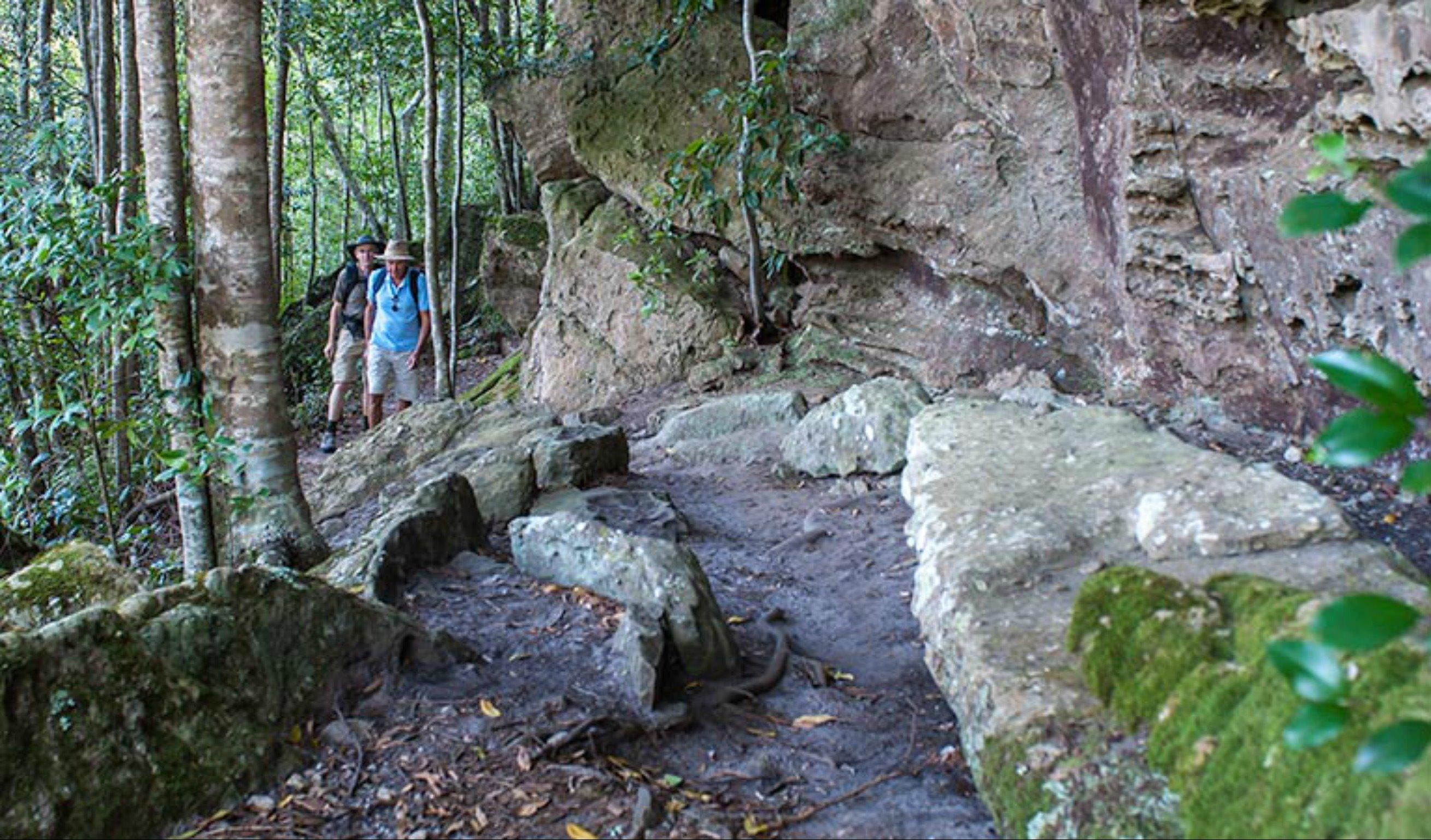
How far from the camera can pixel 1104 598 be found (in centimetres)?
288

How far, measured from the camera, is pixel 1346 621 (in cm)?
106

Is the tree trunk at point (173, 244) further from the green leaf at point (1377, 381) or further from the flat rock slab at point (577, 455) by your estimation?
the green leaf at point (1377, 381)

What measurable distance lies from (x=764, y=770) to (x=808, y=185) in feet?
22.1

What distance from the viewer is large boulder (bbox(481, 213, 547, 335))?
14.1m

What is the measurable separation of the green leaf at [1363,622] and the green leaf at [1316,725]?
0.09 metres

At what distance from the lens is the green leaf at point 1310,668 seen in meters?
1.08

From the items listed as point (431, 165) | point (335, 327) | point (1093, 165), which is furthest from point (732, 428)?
point (431, 165)

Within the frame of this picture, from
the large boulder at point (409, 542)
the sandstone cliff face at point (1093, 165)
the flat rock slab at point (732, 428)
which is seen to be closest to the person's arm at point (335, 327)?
the sandstone cliff face at point (1093, 165)

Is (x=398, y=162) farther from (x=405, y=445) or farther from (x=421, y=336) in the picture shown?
(x=405, y=445)

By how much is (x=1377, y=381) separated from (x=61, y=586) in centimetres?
464

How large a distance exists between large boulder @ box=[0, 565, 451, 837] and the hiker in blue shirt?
6.63 m

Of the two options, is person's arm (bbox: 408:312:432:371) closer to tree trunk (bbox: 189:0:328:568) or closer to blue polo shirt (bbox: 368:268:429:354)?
blue polo shirt (bbox: 368:268:429:354)

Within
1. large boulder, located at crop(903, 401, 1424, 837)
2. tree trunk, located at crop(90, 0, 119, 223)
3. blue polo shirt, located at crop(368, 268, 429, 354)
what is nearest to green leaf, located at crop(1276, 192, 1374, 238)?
large boulder, located at crop(903, 401, 1424, 837)

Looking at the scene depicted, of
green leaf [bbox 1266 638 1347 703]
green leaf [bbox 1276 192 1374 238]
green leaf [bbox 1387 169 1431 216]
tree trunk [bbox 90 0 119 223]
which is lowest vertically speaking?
green leaf [bbox 1266 638 1347 703]
